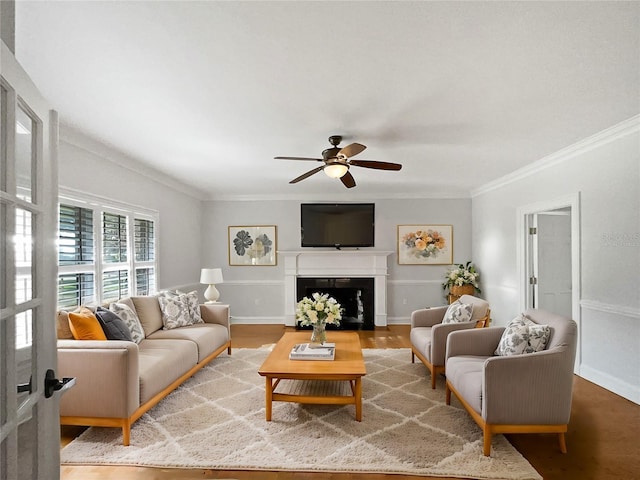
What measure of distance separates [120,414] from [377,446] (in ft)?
5.84

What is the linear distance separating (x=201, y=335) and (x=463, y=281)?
4478 mm

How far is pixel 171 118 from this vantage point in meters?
3.26

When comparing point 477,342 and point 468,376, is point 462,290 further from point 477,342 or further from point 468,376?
point 468,376

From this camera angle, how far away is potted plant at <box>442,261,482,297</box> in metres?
6.69

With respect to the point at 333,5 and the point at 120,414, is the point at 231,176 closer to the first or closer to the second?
the point at 120,414

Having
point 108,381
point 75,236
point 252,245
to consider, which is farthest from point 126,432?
point 252,245

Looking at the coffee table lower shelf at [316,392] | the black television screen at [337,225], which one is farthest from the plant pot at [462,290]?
the coffee table lower shelf at [316,392]

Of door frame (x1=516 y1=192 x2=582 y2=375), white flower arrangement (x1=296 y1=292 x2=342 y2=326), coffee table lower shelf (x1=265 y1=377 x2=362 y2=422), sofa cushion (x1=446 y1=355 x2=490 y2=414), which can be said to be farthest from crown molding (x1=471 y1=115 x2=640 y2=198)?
coffee table lower shelf (x1=265 y1=377 x2=362 y2=422)

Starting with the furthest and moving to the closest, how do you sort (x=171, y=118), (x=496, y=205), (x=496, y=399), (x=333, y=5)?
(x=496, y=205), (x=171, y=118), (x=496, y=399), (x=333, y=5)

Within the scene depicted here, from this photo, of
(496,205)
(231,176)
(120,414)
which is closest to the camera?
(120,414)

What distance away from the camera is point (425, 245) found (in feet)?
23.8

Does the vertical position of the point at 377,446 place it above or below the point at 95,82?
below

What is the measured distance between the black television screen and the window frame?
106 inches

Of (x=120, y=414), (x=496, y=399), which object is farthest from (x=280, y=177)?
(x=496, y=399)
